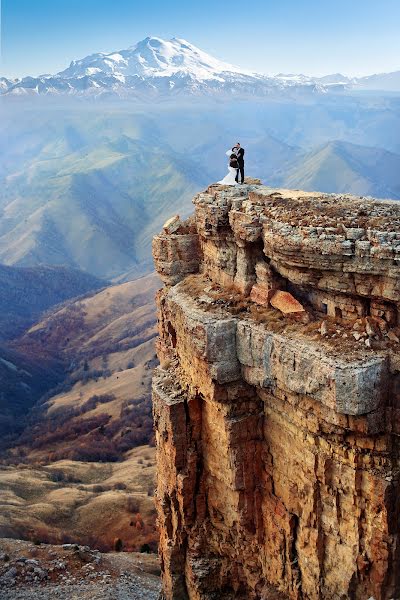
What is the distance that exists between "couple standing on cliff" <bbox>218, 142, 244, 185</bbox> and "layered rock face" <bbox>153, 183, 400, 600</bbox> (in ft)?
4.39

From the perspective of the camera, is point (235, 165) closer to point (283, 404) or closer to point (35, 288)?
point (283, 404)

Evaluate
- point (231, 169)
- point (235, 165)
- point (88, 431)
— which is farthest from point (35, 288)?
point (235, 165)

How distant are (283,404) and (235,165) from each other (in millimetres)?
10062

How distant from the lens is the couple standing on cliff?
2196cm

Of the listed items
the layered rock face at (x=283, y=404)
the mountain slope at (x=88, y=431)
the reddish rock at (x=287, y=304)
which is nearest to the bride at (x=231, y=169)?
the layered rock face at (x=283, y=404)

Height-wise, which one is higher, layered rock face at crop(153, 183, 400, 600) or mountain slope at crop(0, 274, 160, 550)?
layered rock face at crop(153, 183, 400, 600)

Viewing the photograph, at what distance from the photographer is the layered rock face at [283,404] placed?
13.7 meters

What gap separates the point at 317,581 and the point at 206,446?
538 centimetres

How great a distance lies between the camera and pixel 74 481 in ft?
153

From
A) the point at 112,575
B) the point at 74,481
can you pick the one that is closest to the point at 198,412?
the point at 112,575

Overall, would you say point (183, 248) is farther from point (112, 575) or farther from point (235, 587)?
point (112, 575)

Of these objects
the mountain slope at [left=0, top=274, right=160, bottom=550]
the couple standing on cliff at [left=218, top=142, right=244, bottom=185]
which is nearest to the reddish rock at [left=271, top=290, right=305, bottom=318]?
the couple standing on cliff at [left=218, top=142, right=244, bottom=185]

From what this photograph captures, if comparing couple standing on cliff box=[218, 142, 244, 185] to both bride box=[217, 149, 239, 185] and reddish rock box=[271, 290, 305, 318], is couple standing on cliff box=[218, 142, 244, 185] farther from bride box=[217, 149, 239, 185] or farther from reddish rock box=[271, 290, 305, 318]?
reddish rock box=[271, 290, 305, 318]

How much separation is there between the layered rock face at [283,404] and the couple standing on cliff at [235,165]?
1339mm
